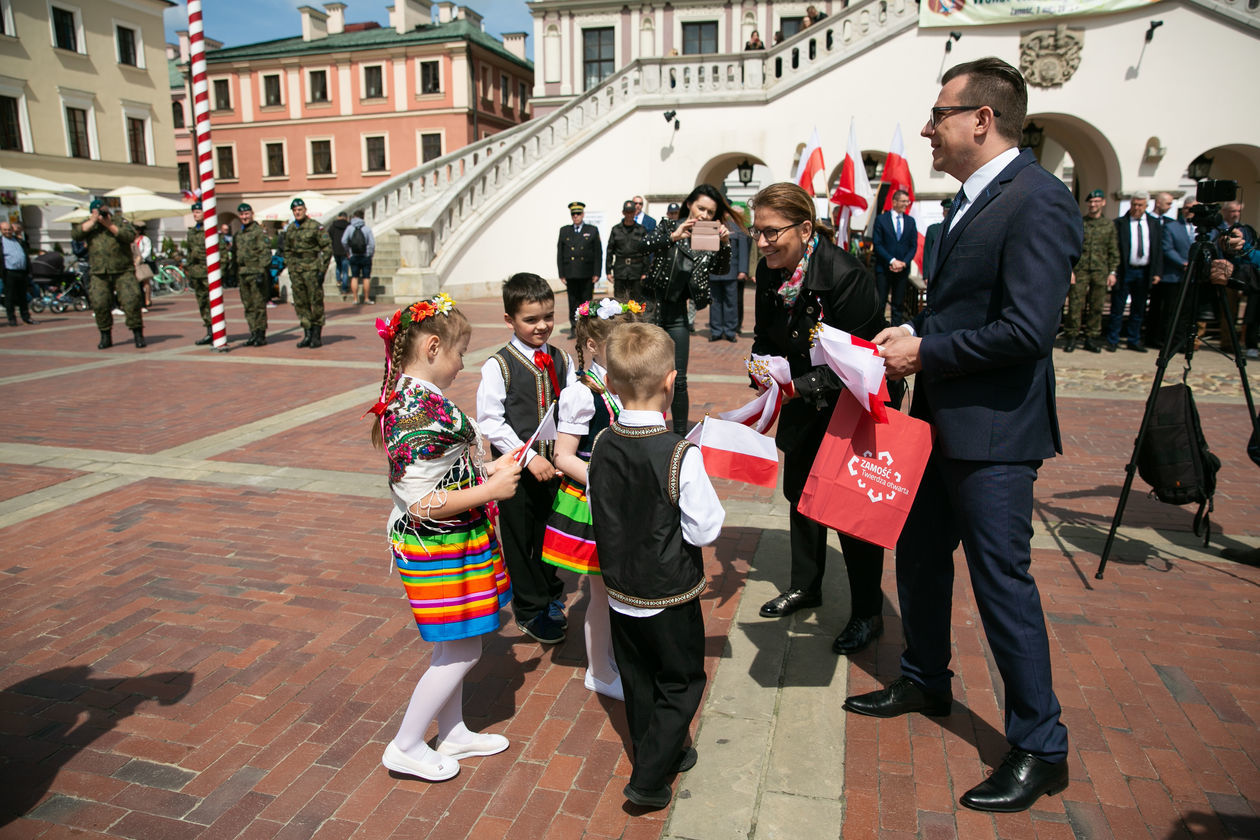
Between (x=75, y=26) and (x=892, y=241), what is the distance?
36.3 m

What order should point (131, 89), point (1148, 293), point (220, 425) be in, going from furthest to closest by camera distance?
point (131, 89)
point (1148, 293)
point (220, 425)

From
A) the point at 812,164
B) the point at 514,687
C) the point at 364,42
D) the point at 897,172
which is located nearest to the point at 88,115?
the point at 364,42

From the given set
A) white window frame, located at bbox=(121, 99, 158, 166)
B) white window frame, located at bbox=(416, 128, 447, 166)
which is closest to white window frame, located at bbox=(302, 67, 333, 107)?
white window frame, located at bbox=(416, 128, 447, 166)

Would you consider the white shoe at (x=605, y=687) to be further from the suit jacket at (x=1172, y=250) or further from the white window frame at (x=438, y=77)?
the white window frame at (x=438, y=77)

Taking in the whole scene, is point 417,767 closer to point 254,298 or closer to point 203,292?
point 254,298

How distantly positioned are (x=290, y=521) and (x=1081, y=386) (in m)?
8.41

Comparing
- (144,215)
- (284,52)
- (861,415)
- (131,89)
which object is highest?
(284,52)

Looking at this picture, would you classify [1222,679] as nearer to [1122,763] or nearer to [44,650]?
[1122,763]

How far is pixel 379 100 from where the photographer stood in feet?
143

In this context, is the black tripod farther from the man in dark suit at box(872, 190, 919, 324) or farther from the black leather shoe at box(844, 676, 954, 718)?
the man in dark suit at box(872, 190, 919, 324)

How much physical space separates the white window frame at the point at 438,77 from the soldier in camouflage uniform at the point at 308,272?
34004 millimetres

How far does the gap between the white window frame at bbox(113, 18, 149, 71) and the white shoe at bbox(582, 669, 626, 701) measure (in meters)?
41.3

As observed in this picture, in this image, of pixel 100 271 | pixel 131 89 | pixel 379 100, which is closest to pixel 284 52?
pixel 379 100

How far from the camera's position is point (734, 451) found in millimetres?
2699
